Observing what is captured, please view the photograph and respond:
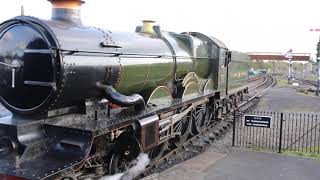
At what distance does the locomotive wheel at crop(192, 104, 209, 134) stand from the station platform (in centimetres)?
152

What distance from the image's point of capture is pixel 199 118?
11.3m

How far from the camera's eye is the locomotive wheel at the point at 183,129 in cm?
944

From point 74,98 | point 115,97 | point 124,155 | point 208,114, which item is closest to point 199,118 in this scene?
point 208,114

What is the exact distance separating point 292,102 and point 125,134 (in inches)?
727

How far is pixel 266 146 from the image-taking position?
11227mm

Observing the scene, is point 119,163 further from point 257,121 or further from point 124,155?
point 257,121

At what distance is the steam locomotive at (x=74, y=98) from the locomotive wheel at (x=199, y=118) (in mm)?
2256

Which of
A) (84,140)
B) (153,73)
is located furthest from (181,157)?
(84,140)

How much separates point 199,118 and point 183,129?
4.38 ft

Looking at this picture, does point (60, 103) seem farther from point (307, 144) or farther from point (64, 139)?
point (307, 144)

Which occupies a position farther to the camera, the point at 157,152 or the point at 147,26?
the point at 147,26

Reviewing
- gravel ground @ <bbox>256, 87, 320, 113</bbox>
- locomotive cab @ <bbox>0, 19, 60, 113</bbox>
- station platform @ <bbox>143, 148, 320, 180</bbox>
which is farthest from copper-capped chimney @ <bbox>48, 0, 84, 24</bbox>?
gravel ground @ <bbox>256, 87, 320, 113</bbox>

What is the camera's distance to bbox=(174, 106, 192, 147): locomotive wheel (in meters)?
9.44

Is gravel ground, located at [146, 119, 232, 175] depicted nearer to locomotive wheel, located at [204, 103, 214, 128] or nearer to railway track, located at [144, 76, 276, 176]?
railway track, located at [144, 76, 276, 176]
